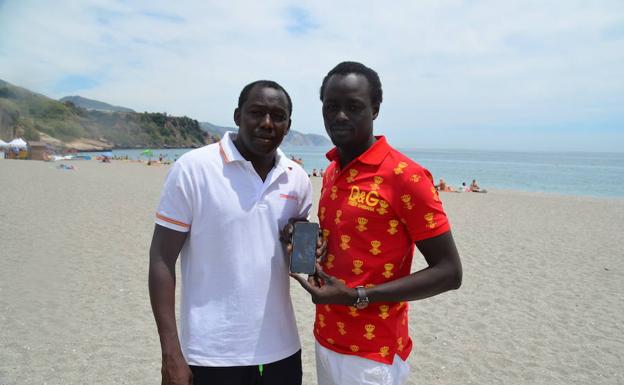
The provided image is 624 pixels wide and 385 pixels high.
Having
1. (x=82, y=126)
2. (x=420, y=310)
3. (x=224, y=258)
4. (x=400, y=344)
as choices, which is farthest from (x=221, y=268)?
(x=82, y=126)

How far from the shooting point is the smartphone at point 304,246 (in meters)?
1.95

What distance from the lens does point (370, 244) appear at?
6.59ft

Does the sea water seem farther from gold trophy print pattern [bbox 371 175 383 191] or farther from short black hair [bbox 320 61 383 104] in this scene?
gold trophy print pattern [bbox 371 175 383 191]

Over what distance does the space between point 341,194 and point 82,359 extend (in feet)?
13.7

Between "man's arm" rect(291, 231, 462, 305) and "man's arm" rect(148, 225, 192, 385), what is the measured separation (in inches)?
25.0

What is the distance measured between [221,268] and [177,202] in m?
0.39

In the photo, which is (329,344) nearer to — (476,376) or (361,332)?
(361,332)

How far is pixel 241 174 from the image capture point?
212 centimetres

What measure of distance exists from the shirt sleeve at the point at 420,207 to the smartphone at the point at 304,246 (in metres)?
0.43

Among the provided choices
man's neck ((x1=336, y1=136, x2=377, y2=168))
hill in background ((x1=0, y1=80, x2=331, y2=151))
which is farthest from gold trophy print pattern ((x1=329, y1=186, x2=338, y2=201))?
hill in background ((x1=0, y1=80, x2=331, y2=151))

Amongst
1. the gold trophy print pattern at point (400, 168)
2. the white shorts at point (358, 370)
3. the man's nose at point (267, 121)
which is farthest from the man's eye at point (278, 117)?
the white shorts at point (358, 370)

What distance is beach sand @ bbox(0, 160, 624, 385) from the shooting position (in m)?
4.71

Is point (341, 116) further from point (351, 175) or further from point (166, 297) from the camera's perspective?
point (166, 297)

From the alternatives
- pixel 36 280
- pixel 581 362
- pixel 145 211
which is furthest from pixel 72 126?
pixel 581 362
